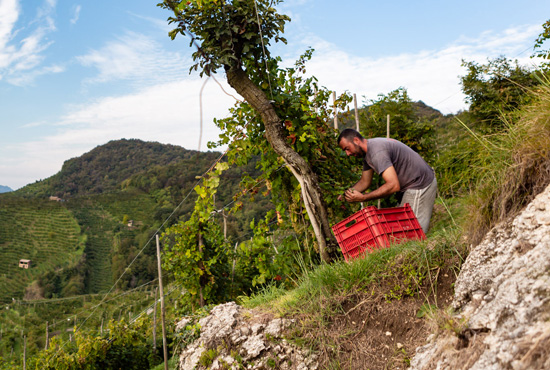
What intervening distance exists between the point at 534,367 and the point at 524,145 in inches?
53.4

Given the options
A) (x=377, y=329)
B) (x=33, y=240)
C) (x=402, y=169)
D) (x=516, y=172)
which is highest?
(x=33, y=240)

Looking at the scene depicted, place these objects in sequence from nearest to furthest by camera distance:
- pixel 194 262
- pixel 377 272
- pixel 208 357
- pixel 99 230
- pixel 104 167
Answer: pixel 377 272 → pixel 208 357 → pixel 194 262 → pixel 99 230 → pixel 104 167

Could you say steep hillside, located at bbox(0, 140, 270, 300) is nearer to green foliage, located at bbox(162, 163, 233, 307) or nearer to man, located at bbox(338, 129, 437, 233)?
green foliage, located at bbox(162, 163, 233, 307)

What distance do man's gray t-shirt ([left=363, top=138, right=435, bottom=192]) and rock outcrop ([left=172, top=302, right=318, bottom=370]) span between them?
183 cm

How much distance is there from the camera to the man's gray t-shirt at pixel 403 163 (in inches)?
150

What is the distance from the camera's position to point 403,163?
3.93 meters

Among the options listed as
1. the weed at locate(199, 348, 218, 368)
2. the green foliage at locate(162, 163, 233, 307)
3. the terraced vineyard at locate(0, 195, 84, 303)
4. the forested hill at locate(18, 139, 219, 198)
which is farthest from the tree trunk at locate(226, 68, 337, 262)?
the forested hill at locate(18, 139, 219, 198)

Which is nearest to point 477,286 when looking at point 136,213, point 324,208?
point 324,208

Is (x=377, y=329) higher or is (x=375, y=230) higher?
(x=375, y=230)

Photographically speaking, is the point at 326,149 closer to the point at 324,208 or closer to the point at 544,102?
the point at 324,208

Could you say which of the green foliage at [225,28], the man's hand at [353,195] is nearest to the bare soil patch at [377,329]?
the man's hand at [353,195]

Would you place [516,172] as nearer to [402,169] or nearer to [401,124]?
[402,169]

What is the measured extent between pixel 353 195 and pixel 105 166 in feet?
359

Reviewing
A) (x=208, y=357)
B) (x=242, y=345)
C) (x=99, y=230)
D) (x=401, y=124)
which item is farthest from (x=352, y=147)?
(x=99, y=230)
